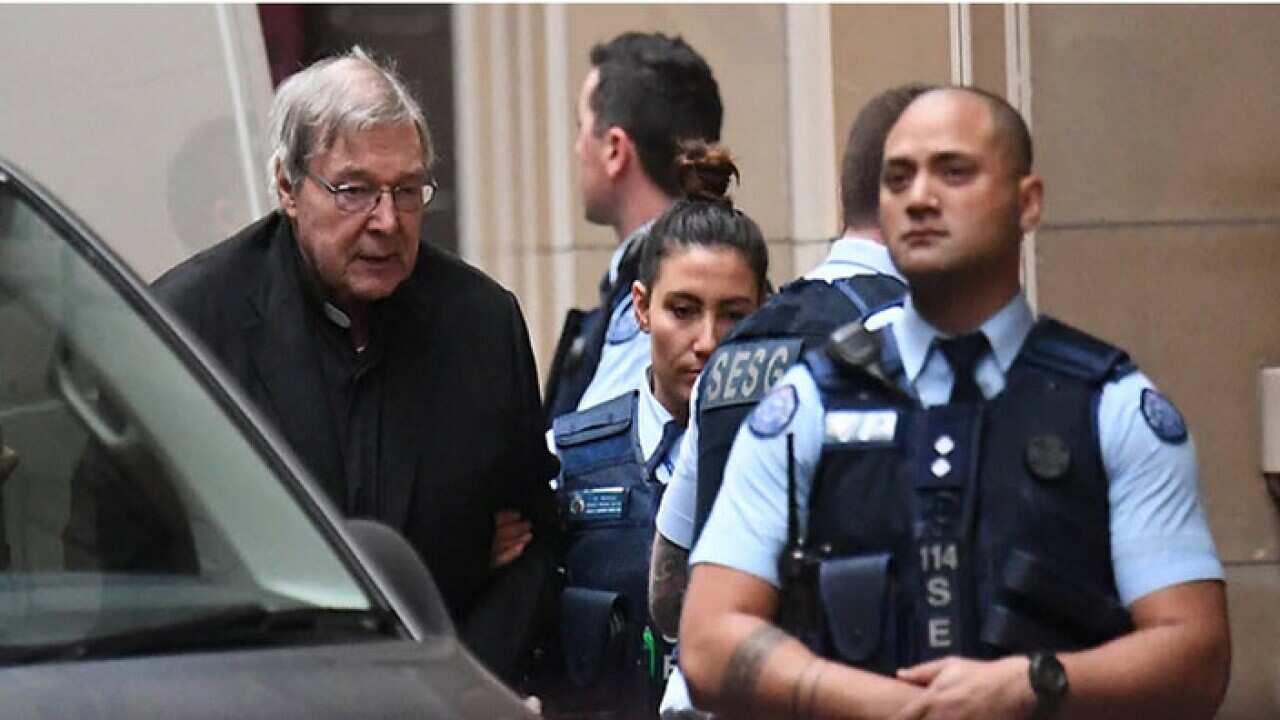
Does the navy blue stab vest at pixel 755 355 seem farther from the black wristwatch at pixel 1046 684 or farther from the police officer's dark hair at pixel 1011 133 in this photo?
the black wristwatch at pixel 1046 684

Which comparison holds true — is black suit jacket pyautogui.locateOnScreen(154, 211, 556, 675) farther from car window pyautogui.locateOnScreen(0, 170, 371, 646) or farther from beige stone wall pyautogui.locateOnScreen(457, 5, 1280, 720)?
beige stone wall pyautogui.locateOnScreen(457, 5, 1280, 720)

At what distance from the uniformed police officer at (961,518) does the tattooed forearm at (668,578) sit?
30.6 inches

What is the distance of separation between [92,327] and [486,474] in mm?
1568

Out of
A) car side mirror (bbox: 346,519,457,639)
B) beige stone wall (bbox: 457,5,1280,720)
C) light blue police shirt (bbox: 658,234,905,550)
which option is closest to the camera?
car side mirror (bbox: 346,519,457,639)

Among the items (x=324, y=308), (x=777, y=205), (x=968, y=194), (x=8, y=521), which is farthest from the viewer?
(x=777, y=205)

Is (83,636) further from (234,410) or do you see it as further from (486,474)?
(486,474)

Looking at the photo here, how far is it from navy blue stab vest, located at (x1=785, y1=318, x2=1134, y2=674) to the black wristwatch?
0.28ft

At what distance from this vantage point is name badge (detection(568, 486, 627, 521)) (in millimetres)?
5875

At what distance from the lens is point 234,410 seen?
4.18m

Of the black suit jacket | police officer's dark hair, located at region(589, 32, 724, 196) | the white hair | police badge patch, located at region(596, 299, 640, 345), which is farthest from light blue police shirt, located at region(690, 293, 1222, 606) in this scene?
police officer's dark hair, located at region(589, 32, 724, 196)

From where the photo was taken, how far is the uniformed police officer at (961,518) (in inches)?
162

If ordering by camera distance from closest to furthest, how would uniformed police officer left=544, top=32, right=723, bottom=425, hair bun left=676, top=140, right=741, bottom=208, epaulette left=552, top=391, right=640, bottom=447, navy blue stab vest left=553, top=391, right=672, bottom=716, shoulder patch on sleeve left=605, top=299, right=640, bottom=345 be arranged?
navy blue stab vest left=553, top=391, right=672, bottom=716, epaulette left=552, top=391, right=640, bottom=447, hair bun left=676, top=140, right=741, bottom=208, shoulder patch on sleeve left=605, top=299, right=640, bottom=345, uniformed police officer left=544, top=32, right=723, bottom=425

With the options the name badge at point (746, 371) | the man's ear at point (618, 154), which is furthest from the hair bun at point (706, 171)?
the name badge at point (746, 371)

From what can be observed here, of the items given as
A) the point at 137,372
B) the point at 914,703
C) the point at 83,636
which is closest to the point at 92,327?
the point at 137,372
